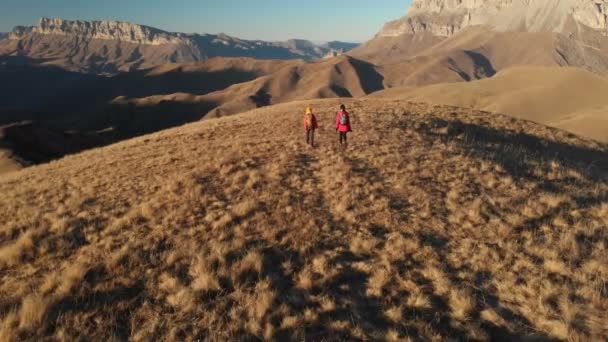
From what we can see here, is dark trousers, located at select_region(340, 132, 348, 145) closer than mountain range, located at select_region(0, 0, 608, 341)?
No

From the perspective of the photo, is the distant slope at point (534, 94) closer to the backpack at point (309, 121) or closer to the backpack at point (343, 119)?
the backpack at point (343, 119)

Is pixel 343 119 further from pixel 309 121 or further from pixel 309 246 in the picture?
pixel 309 246

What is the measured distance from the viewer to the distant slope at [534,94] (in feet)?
307

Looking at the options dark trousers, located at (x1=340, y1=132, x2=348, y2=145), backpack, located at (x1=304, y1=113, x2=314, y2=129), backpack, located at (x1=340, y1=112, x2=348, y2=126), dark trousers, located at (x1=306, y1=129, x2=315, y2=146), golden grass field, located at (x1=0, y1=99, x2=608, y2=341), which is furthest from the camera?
dark trousers, located at (x1=306, y1=129, x2=315, y2=146)

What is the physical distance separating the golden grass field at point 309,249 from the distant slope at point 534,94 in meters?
82.2

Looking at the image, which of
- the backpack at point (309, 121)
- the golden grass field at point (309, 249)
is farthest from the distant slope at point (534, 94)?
the golden grass field at point (309, 249)

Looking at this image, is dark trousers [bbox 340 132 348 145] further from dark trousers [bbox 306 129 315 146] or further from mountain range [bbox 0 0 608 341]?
dark trousers [bbox 306 129 315 146]

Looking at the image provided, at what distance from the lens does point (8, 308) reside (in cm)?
699

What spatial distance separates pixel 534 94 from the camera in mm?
103438

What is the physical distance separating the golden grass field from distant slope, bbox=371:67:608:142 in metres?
82.2

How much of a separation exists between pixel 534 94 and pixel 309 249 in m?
117

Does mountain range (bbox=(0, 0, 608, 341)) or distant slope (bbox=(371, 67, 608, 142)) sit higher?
mountain range (bbox=(0, 0, 608, 341))

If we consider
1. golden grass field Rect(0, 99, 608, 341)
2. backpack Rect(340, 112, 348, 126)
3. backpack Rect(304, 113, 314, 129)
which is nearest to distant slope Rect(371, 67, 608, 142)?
backpack Rect(340, 112, 348, 126)

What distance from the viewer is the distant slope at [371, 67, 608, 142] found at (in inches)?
3686
